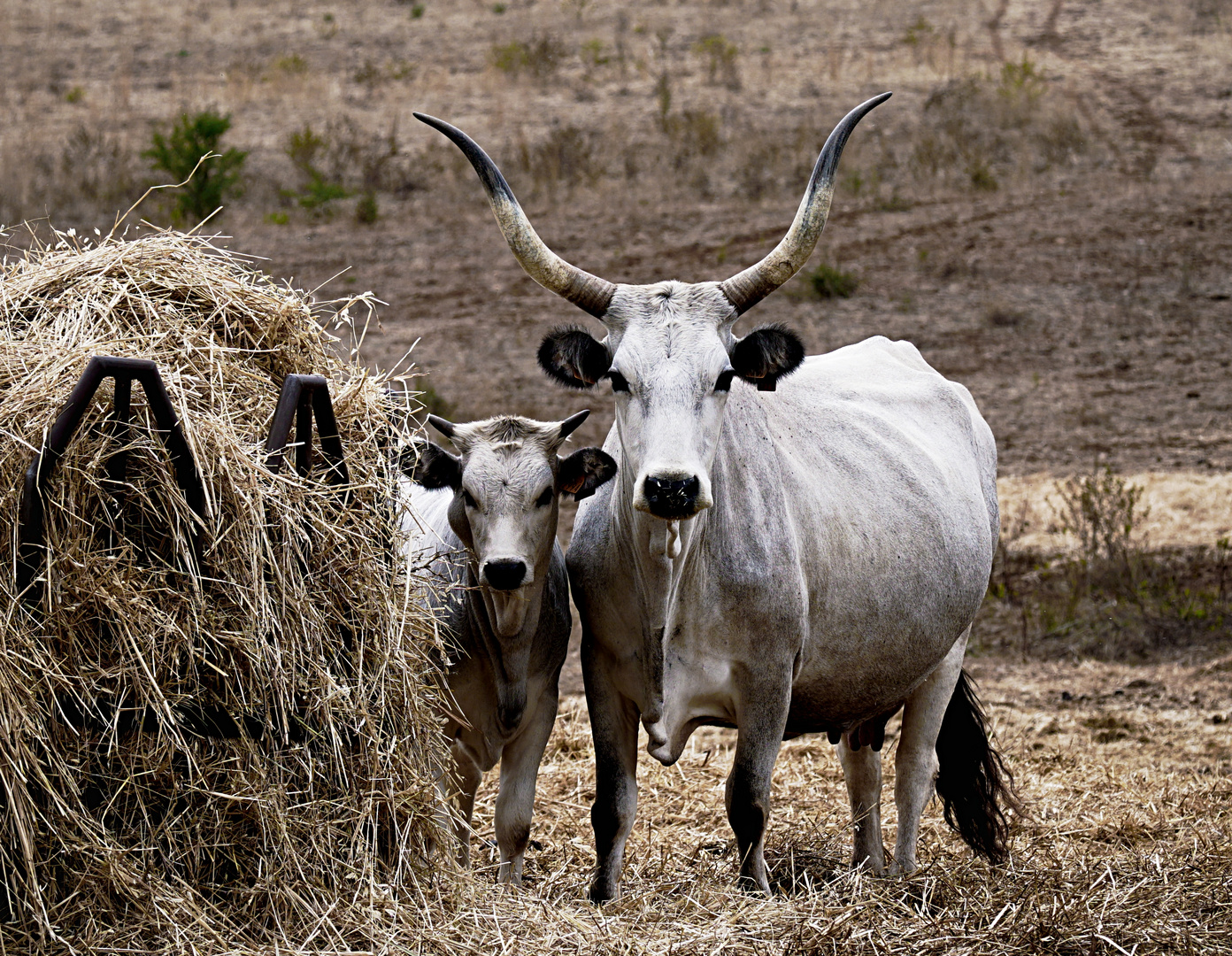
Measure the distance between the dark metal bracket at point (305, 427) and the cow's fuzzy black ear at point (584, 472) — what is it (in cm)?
104

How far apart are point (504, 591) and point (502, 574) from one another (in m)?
0.15

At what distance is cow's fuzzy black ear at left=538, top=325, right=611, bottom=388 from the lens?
5035 mm

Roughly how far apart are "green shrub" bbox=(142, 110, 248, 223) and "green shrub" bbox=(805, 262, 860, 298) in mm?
7287

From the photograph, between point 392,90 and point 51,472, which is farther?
point 392,90

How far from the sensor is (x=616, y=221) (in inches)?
711

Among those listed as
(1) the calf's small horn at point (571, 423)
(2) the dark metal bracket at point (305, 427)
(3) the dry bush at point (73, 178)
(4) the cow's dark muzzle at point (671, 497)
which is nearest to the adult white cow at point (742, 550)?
(4) the cow's dark muzzle at point (671, 497)

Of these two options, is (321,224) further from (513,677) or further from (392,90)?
(513,677)

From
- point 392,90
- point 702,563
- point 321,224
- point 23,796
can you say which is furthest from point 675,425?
point 392,90

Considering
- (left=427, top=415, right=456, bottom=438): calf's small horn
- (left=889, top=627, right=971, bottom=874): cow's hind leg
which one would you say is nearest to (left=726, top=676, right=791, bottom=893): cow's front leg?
(left=889, top=627, right=971, bottom=874): cow's hind leg

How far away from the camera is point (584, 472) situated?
5129 millimetres

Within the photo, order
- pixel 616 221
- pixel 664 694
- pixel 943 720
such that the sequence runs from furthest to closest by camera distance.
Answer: pixel 616 221 → pixel 943 720 → pixel 664 694

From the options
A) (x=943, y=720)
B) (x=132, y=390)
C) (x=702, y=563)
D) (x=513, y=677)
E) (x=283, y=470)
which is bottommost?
(x=943, y=720)

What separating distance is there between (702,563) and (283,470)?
5.49 ft

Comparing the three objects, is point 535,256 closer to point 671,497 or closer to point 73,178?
point 671,497
